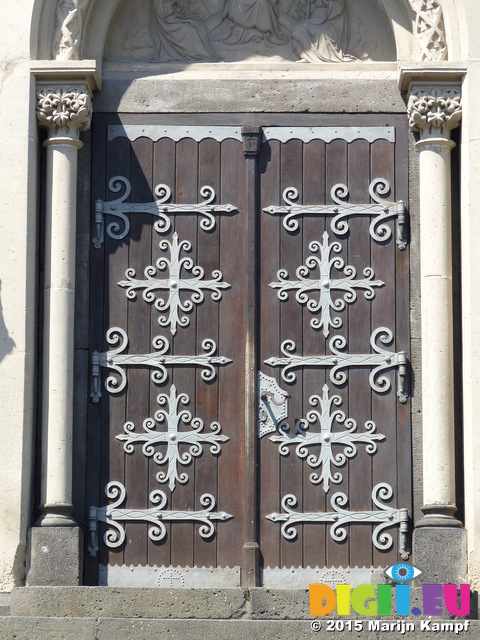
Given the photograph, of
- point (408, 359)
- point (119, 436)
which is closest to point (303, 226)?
point (408, 359)

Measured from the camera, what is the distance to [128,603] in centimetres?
898

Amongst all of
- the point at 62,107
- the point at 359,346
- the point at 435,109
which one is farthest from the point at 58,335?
the point at 435,109

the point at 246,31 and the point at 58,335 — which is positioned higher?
the point at 246,31

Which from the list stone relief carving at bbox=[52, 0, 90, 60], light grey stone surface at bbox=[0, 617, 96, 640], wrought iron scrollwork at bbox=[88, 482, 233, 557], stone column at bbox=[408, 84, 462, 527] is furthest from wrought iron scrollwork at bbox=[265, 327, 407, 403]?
stone relief carving at bbox=[52, 0, 90, 60]

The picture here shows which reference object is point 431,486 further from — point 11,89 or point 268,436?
point 11,89

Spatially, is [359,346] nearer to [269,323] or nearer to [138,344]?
[269,323]

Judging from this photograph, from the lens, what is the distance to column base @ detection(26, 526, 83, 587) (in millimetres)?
9320

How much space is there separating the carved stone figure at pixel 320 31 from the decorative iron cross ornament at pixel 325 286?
132cm

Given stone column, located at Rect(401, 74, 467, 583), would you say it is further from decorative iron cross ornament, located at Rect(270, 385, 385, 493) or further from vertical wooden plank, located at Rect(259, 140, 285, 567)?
vertical wooden plank, located at Rect(259, 140, 285, 567)

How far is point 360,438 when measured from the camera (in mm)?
9711

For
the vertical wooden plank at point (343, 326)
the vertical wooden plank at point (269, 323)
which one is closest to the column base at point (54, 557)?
the vertical wooden plank at point (269, 323)

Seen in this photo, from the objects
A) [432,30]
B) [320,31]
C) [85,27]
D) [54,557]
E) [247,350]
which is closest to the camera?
[54,557]

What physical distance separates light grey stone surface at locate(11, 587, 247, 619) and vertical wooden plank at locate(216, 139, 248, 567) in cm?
60

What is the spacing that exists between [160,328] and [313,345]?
940 millimetres
